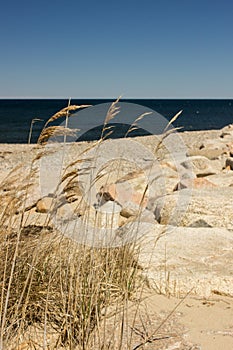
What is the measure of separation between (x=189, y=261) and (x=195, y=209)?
125cm

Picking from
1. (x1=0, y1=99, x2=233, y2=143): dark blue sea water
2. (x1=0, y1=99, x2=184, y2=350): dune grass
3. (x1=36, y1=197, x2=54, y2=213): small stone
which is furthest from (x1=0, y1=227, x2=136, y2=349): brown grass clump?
(x1=36, y1=197, x2=54, y2=213): small stone

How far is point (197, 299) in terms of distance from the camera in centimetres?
276

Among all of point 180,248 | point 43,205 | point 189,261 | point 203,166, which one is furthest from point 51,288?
point 203,166

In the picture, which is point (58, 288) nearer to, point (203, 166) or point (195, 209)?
point (195, 209)

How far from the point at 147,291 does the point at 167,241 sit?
2.38 ft

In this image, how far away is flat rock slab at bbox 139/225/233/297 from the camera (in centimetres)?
282

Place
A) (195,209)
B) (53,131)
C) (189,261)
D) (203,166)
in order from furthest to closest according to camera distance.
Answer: (203,166)
(195,209)
(189,261)
(53,131)

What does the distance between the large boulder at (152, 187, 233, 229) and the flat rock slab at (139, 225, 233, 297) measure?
0.35 meters

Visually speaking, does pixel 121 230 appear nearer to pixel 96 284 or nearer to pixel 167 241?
pixel 167 241

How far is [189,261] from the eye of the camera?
3139mm

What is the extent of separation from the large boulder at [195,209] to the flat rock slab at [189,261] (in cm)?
35

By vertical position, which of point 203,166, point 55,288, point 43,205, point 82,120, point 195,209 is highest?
point 82,120

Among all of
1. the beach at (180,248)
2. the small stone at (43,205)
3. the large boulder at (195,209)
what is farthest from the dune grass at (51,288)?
the small stone at (43,205)

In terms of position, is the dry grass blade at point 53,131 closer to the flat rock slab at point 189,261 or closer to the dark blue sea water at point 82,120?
the flat rock slab at point 189,261
